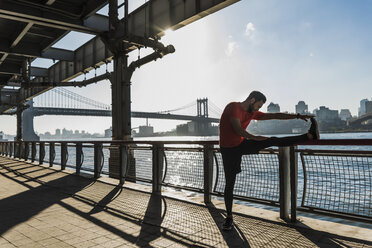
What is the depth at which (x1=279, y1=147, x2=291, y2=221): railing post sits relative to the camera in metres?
3.99

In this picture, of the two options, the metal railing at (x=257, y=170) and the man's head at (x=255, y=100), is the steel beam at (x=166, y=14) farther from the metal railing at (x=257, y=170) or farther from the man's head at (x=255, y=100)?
the man's head at (x=255, y=100)

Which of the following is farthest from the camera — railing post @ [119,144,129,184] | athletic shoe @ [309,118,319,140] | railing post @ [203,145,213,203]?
railing post @ [119,144,129,184]

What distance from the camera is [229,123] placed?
356 cm

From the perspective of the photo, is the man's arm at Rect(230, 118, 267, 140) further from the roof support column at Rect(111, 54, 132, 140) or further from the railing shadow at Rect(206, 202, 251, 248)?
the roof support column at Rect(111, 54, 132, 140)

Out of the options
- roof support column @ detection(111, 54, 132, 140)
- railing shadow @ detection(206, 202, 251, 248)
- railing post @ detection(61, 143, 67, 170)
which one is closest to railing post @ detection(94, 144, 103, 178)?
railing post @ detection(61, 143, 67, 170)

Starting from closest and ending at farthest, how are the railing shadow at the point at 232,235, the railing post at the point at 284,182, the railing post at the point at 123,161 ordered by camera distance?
1. the railing shadow at the point at 232,235
2. the railing post at the point at 284,182
3. the railing post at the point at 123,161

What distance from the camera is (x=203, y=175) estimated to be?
520cm

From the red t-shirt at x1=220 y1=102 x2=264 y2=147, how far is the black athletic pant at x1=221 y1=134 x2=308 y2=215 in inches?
3.0

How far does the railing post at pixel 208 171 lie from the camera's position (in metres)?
5.05

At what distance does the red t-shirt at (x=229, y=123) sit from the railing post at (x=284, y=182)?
2.53ft

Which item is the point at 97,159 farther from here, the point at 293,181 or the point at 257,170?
the point at 293,181

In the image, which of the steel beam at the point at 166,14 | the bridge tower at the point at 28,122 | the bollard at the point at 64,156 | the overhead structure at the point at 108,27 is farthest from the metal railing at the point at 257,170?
the bridge tower at the point at 28,122

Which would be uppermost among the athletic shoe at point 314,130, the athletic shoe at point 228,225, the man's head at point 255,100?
the man's head at point 255,100

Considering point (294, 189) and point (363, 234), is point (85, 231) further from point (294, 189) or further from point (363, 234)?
point (363, 234)
